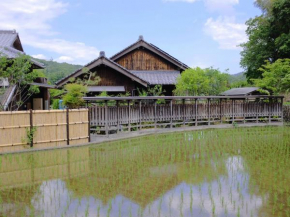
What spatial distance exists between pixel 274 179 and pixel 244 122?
13666 millimetres

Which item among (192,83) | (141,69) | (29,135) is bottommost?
(29,135)

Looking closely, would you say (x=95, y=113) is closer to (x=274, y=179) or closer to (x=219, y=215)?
(x=274, y=179)

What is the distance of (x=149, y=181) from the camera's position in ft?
25.4

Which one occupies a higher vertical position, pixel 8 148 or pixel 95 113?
pixel 95 113

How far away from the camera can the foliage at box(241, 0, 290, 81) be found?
87.3 ft

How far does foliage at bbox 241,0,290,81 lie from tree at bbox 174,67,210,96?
360 inches

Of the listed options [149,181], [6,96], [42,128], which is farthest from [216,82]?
[149,181]

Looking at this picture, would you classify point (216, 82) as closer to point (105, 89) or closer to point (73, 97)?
point (105, 89)

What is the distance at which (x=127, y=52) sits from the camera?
24.3 metres

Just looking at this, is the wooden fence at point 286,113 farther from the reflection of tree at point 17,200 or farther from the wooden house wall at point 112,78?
the reflection of tree at point 17,200

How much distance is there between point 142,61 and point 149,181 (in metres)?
18.0

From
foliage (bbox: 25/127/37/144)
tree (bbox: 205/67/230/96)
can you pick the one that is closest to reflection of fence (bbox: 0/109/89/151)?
foliage (bbox: 25/127/37/144)

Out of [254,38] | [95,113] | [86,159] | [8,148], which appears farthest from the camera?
[254,38]

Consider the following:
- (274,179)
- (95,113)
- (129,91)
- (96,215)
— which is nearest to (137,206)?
(96,215)
